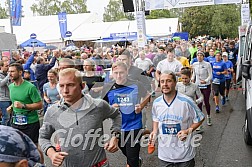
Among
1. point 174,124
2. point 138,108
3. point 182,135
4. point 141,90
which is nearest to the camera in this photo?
point 182,135

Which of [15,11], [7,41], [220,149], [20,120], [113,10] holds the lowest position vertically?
[220,149]

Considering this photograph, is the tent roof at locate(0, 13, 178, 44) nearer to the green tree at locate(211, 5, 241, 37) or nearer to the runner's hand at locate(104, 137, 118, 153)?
the green tree at locate(211, 5, 241, 37)

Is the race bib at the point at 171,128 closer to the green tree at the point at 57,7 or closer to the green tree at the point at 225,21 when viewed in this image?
the green tree at the point at 225,21

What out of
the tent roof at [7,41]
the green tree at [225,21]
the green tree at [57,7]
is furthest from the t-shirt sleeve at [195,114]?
the green tree at [57,7]

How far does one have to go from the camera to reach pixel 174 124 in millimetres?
4066

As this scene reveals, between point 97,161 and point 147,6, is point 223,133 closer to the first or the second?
point 97,161

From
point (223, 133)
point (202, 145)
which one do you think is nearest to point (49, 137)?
point (202, 145)

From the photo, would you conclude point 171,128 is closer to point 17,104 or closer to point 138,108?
point 138,108

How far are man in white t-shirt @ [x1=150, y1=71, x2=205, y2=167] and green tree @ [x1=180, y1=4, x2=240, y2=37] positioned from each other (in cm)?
6093

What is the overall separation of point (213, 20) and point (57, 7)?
47532mm

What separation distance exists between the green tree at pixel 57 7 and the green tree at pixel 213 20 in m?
36.5

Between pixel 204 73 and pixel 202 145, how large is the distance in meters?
2.66

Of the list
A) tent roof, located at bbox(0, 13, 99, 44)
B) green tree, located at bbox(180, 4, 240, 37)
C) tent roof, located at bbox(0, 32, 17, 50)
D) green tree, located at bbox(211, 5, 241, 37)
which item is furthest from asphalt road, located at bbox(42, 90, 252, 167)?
green tree, located at bbox(180, 4, 240, 37)

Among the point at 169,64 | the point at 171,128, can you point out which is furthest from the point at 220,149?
the point at 169,64
